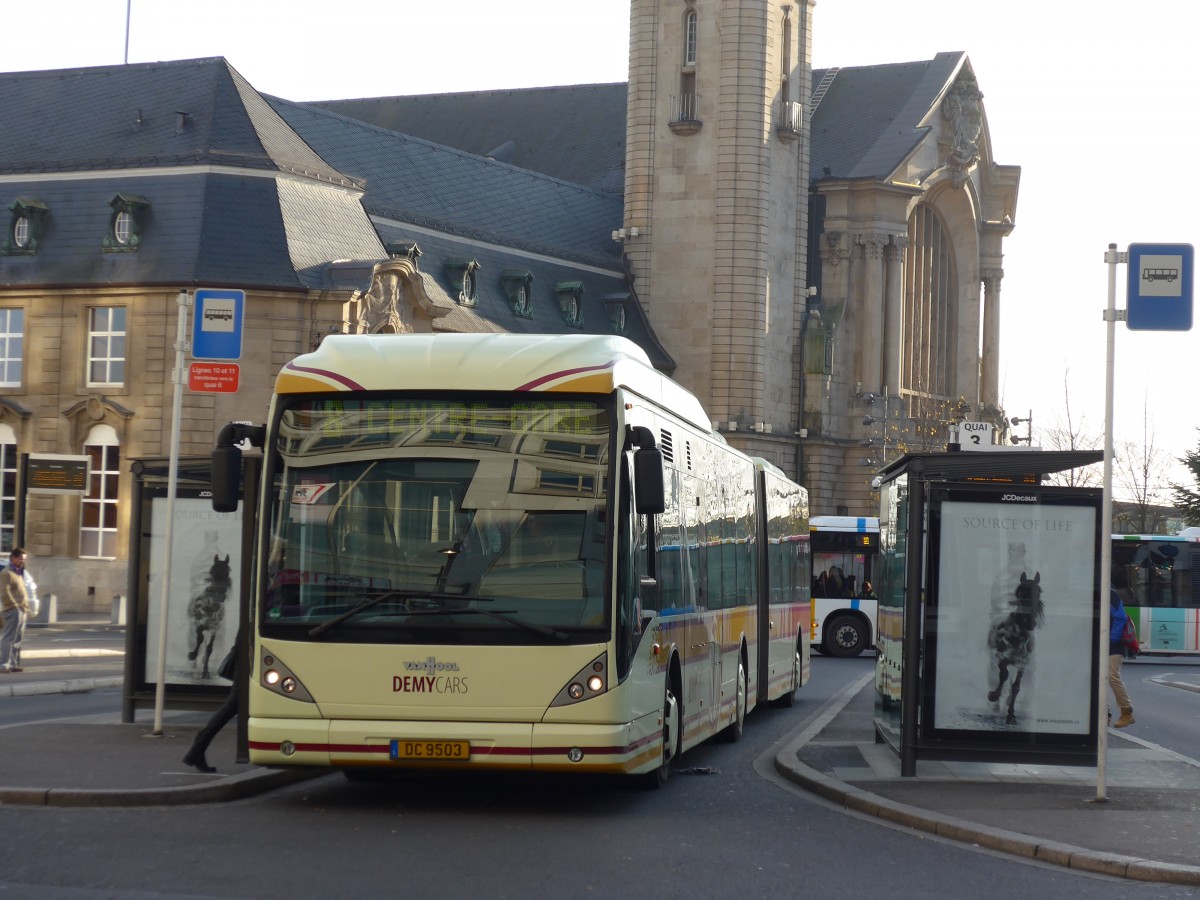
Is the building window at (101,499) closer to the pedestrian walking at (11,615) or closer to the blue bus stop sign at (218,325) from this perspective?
the pedestrian walking at (11,615)

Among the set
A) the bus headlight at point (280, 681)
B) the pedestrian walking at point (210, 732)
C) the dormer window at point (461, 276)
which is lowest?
the pedestrian walking at point (210, 732)

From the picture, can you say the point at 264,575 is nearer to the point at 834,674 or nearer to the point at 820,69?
the point at 834,674

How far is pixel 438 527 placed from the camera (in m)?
11.9

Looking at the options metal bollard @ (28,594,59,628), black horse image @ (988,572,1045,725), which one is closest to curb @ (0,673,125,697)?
black horse image @ (988,572,1045,725)

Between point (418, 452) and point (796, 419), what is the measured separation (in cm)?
6071

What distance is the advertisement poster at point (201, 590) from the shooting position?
16516mm

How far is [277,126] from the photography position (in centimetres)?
5019

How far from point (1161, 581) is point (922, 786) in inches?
1173

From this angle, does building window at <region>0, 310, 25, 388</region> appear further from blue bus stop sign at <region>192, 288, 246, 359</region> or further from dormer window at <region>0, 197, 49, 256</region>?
blue bus stop sign at <region>192, 288, 246, 359</region>

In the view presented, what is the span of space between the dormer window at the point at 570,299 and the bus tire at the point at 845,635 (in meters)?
28.0

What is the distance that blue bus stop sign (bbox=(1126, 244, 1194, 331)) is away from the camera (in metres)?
13.1

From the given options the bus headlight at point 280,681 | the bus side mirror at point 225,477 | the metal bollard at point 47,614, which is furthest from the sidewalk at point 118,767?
the metal bollard at point 47,614

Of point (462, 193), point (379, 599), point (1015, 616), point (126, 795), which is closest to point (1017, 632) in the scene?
point (1015, 616)

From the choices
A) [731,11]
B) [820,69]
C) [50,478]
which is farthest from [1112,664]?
[820,69]
